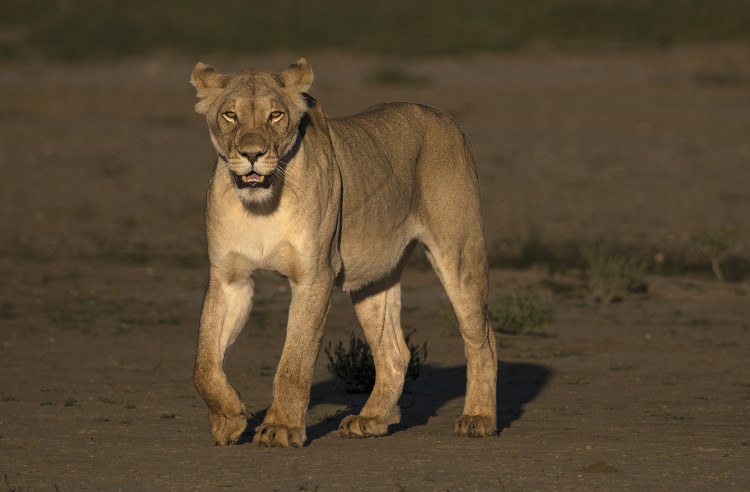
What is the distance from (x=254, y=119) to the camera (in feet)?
19.4

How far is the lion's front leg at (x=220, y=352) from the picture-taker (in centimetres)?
607

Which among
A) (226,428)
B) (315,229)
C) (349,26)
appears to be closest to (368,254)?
(315,229)

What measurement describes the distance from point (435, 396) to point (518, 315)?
1953 millimetres

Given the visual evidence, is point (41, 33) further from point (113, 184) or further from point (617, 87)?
point (113, 184)

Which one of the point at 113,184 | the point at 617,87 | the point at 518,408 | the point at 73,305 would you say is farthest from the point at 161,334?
the point at 617,87

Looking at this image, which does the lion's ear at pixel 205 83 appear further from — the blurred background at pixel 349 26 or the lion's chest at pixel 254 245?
the blurred background at pixel 349 26

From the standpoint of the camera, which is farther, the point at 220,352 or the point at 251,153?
the point at 220,352

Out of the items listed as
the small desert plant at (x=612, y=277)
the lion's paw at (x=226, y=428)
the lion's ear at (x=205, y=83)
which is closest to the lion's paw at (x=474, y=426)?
the lion's paw at (x=226, y=428)

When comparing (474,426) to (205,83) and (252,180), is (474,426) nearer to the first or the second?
(252,180)

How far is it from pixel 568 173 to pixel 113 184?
592cm

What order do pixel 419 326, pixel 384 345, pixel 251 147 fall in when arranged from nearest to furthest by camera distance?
1. pixel 251 147
2. pixel 384 345
3. pixel 419 326

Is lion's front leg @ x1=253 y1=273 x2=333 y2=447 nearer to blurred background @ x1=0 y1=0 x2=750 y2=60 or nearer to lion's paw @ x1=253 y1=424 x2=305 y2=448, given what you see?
lion's paw @ x1=253 y1=424 x2=305 y2=448

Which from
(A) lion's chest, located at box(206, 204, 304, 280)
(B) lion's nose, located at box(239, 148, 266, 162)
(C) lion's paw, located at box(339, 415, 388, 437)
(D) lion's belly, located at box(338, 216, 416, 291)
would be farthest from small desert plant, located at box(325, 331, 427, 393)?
(B) lion's nose, located at box(239, 148, 266, 162)

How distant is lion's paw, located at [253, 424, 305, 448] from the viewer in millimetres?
6059
